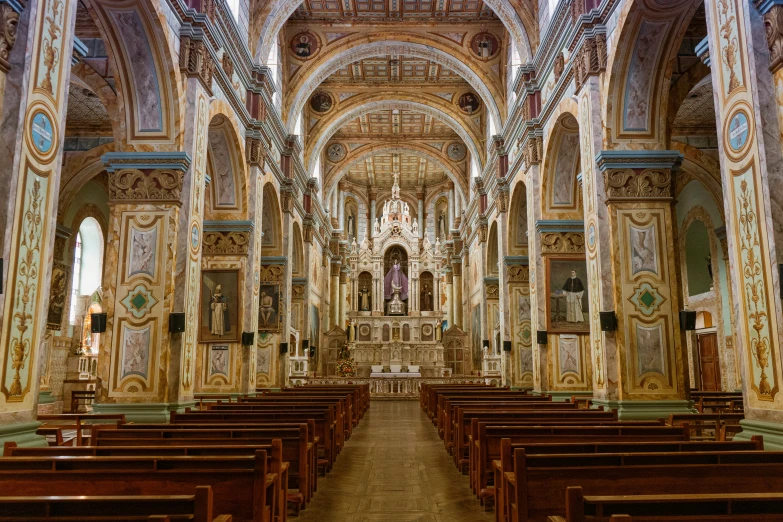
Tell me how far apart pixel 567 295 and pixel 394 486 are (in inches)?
320

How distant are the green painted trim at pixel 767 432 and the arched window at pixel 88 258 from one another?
66.0ft

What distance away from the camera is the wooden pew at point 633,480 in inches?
158

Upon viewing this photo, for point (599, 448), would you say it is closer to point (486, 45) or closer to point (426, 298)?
point (486, 45)

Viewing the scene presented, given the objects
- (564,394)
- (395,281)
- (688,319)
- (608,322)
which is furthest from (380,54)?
(395,281)

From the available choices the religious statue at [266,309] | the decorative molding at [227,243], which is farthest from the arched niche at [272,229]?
the decorative molding at [227,243]

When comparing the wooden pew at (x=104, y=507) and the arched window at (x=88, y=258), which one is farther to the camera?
the arched window at (x=88, y=258)

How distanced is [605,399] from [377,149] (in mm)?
23792

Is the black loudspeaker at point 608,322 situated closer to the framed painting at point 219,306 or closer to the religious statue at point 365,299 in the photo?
the framed painting at point 219,306

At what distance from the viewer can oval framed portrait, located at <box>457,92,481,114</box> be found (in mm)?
26375

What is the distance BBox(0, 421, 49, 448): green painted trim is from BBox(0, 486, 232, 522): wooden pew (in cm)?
254

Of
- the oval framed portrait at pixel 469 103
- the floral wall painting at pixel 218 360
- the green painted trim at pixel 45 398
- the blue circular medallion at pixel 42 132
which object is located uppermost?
the oval framed portrait at pixel 469 103

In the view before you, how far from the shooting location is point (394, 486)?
7.41 meters

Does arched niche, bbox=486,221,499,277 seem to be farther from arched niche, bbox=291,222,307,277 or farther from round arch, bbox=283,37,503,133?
arched niche, bbox=291,222,307,277

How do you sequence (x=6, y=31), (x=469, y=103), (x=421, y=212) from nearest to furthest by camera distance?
(x=6, y=31) < (x=469, y=103) < (x=421, y=212)
